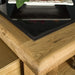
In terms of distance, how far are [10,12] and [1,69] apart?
319mm

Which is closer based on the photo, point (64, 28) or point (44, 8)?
point (64, 28)

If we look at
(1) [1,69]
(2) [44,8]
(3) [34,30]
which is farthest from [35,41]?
(2) [44,8]

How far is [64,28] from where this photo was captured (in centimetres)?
84

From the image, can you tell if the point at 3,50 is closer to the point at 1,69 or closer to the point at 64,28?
the point at 1,69

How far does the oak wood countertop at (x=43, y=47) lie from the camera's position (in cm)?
66

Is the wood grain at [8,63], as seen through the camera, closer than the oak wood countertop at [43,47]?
No

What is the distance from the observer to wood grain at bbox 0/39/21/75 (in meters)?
0.80

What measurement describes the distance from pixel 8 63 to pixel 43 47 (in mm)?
236

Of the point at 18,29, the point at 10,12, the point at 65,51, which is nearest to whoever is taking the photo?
the point at 65,51

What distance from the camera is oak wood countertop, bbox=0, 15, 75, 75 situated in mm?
662

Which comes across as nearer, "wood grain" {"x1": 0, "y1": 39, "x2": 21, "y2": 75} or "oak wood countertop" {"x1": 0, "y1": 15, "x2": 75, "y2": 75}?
"oak wood countertop" {"x1": 0, "y1": 15, "x2": 75, "y2": 75}

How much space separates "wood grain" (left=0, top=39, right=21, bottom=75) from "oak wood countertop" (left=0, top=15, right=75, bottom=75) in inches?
3.0

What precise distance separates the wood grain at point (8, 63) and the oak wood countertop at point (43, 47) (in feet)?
0.25

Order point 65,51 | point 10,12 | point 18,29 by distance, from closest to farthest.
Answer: point 65,51
point 18,29
point 10,12
